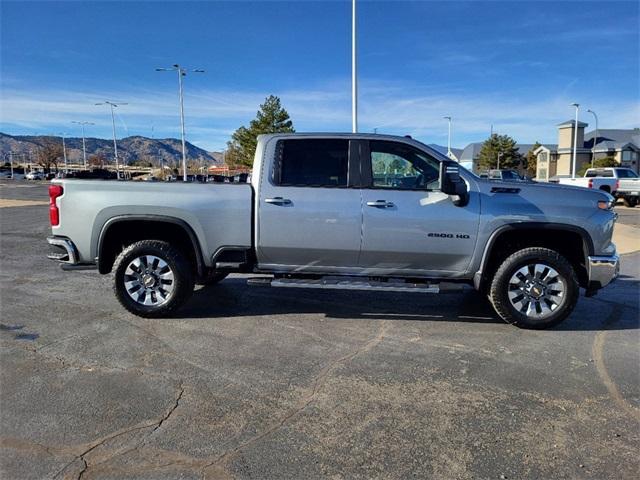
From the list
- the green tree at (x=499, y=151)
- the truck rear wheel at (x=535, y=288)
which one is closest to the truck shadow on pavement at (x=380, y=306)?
the truck rear wheel at (x=535, y=288)

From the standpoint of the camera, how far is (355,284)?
515cm

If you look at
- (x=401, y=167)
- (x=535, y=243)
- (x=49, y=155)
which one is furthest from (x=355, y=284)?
(x=49, y=155)

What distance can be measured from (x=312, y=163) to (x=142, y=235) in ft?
7.09

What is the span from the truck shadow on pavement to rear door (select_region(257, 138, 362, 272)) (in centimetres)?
76

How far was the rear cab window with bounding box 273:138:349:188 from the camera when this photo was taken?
527cm

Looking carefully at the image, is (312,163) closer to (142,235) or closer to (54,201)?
(142,235)

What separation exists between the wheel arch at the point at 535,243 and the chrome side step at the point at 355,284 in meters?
0.61

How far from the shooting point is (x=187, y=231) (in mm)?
5250

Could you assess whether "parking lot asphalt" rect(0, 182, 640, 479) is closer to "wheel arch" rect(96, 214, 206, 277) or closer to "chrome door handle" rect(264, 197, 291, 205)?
"wheel arch" rect(96, 214, 206, 277)

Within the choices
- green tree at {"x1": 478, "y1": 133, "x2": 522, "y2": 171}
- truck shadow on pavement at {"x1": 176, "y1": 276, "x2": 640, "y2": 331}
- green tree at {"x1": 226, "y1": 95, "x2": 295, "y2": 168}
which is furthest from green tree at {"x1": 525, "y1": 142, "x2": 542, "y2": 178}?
truck shadow on pavement at {"x1": 176, "y1": 276, "x2": 640, "y2": 331}

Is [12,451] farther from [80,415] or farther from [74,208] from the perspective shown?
[74,208]

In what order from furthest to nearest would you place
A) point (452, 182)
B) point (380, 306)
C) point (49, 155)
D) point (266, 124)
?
1. point (49, 155)
2. point (266, 124)
3. point (380, 306)
4. point (452, 182)

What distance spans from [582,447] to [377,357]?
70.1 inches

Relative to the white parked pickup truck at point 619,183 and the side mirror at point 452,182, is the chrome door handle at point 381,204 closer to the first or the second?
the side mirror at point 452,182
